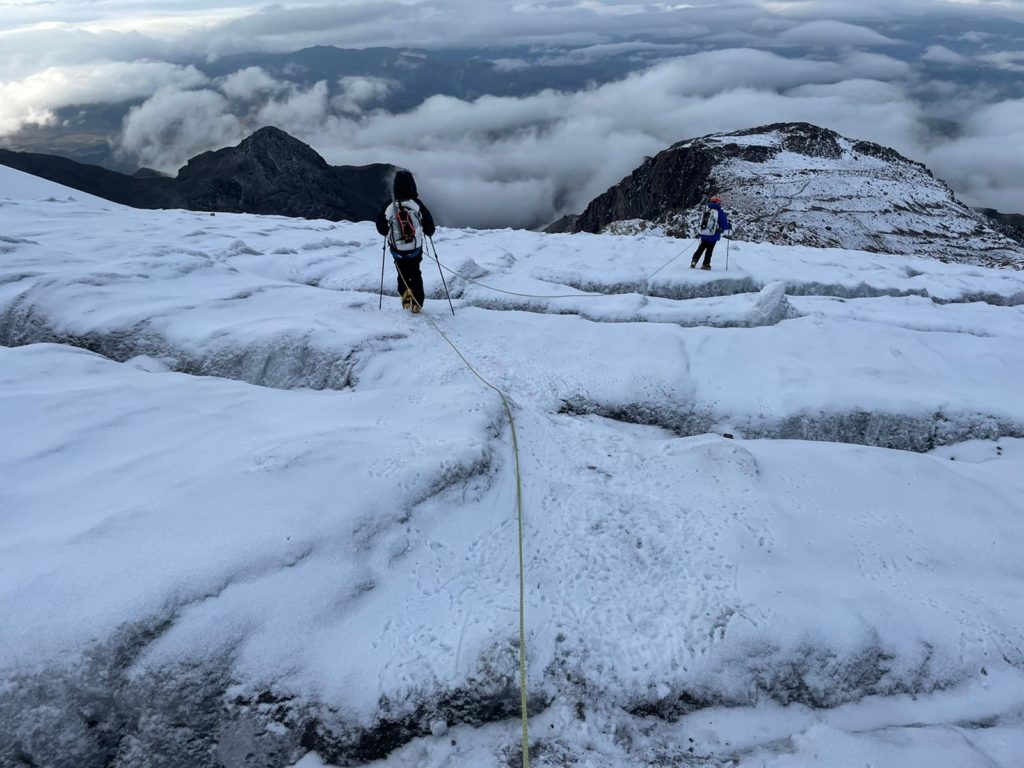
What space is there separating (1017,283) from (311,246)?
31211 millimetres

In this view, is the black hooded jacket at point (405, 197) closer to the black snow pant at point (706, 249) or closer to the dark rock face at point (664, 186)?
the black snow pant at point (706, 249)

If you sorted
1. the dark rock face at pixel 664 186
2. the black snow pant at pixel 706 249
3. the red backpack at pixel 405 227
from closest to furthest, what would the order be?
the red backpack at pixel 405 227 < the black snow pant at pixel 706 249 < the dark rock face at pixel 664 186

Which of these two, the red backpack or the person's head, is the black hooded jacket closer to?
the person's head

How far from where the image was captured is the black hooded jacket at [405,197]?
1246 centimetres

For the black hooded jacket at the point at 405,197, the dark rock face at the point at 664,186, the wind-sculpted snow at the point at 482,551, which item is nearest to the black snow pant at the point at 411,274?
the black hooded jacket at the point at 405,197

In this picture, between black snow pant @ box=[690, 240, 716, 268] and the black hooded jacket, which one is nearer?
the black hooded jacket

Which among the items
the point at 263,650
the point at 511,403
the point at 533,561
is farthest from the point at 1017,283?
the point at 263,650

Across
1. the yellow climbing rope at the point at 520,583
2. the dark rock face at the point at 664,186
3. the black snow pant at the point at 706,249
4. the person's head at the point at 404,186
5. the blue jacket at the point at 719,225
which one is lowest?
the yellow climbing rope at the point at 520,583

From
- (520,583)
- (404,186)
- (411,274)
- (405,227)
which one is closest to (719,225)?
(411,274)

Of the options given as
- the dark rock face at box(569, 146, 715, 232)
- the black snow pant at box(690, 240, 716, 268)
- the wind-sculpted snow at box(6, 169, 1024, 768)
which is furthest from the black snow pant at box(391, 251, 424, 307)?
the dark rock face at box(569, 146, 715, 232)

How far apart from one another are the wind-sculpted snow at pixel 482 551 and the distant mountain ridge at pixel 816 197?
318ft

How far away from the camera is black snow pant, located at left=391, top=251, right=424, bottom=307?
13.5 meters

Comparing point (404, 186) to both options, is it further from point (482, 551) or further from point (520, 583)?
point (520, 583)

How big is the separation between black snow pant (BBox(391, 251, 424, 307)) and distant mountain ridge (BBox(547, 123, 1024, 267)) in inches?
3740
